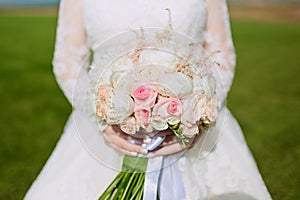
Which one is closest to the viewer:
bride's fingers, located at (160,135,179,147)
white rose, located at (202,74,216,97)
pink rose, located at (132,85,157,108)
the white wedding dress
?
pink rose, located at (132,85,157,108)

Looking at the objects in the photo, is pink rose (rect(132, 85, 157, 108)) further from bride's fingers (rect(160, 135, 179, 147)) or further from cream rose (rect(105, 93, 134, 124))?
bride's fingers (rect(160, 135, 179, 147))

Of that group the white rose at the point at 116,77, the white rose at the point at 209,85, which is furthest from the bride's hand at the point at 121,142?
the white rose at the point at 209,85

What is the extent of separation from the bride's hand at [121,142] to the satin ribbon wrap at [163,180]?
72 millimetres

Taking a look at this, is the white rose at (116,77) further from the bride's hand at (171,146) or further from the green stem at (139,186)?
the green stem at (139,186)

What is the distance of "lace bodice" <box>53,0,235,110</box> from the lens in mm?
2264

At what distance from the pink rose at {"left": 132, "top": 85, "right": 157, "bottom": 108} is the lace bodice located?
1.58 feet

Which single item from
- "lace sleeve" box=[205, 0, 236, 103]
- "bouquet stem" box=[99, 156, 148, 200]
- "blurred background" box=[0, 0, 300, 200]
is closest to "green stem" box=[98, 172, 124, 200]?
"bouquet stem" box=[99, 156, 148, 200]

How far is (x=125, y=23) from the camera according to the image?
7.45ft

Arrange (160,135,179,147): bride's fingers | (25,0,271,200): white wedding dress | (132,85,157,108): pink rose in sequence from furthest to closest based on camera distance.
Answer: (25,0,271,200): white wedding dress
(160,135,179,147): bride's fingers
(132,85,157,108): pink rose

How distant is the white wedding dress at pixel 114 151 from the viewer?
7.29 ft

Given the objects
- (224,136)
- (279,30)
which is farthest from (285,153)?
(279,30)

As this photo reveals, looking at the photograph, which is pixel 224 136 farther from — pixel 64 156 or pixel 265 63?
pixel 265 63

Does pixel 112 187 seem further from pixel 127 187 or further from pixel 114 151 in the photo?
pixel 114 151

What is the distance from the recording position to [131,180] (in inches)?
82.4
